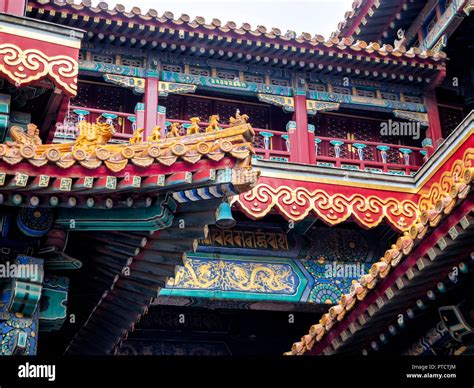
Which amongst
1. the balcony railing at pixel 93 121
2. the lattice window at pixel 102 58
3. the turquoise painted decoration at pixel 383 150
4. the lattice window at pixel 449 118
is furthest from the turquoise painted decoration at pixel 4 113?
the lattice window at pixel 449 118

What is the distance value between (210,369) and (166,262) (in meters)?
1.75

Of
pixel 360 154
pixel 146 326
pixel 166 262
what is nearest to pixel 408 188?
pixel 360 154

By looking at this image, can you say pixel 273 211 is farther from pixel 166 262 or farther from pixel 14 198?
pixel 14 198

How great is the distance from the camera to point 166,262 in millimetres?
7488

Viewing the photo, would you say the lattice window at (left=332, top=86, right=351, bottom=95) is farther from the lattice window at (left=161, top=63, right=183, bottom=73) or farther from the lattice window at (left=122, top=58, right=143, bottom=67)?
the lattice window at (left=122, top=58, right=143, bottom=67)

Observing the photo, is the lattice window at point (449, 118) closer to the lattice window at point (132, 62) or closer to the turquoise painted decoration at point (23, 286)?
the lattice window at point (132, 62)

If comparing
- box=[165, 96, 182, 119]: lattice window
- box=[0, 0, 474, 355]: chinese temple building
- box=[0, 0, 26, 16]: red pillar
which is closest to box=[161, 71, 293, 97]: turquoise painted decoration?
box=[0, 0, 474, 355]: chinese temple building

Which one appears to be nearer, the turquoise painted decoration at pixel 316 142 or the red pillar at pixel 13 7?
the red pillar at pixel 13 7

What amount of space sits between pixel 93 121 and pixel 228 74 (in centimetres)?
255

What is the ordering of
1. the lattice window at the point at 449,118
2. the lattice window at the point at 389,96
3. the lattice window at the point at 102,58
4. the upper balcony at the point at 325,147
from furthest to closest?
the lattice window at the point at 449,118
the lattice window at the point at 389,96
the lattice window at the point at 102,58
the upper balcony at the point at 325,147

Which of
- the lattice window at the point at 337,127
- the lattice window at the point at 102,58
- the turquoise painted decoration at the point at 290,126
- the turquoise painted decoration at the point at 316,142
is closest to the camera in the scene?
the lattice window at the point at 102,58

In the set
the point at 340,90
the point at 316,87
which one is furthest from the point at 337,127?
the point at 316,87

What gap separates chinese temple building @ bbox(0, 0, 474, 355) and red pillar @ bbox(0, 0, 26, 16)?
0.07 feet

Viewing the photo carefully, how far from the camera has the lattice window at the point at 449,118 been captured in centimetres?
1526
